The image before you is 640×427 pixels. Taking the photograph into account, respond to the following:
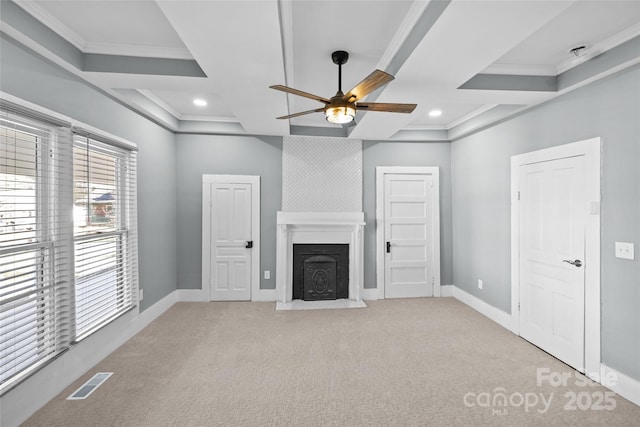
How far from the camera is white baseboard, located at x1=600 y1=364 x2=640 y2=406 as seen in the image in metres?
2.32

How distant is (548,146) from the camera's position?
312 cm

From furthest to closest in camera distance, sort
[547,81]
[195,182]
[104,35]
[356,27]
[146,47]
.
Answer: [195,182], [547,81], [146,47], [104,35], [356,27]

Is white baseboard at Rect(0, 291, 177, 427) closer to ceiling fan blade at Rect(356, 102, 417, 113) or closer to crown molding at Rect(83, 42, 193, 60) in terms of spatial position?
crown molding at Rect(83, 42, 193, 60)

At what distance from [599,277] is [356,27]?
2.81m

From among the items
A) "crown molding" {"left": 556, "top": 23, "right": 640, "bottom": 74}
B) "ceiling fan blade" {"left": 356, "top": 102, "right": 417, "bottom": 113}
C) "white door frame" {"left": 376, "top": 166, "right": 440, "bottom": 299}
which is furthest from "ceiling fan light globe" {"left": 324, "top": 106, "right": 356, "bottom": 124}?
"white door frame" {"left": 376, "top": 166, "right": 440, "bottom": 299}

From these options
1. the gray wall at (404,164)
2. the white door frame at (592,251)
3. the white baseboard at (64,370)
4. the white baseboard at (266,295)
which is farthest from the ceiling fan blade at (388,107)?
the white baseboard at (266,295)

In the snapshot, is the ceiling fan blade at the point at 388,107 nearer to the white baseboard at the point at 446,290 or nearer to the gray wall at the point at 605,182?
the gray wall at the point at 605,182

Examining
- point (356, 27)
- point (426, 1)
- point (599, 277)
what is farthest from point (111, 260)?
point (599, 277)

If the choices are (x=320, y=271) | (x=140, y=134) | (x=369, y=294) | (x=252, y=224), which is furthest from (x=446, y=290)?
(x=140, y=134)

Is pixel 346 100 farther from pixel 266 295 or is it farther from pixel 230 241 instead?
pixel 266 295

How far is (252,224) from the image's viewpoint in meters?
4.75

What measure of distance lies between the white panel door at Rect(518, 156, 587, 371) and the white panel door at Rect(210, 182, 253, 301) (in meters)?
3.62

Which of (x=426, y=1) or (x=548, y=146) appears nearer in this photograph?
(x=426, y=1)

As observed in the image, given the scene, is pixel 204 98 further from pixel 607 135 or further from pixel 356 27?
pixel 607 135
